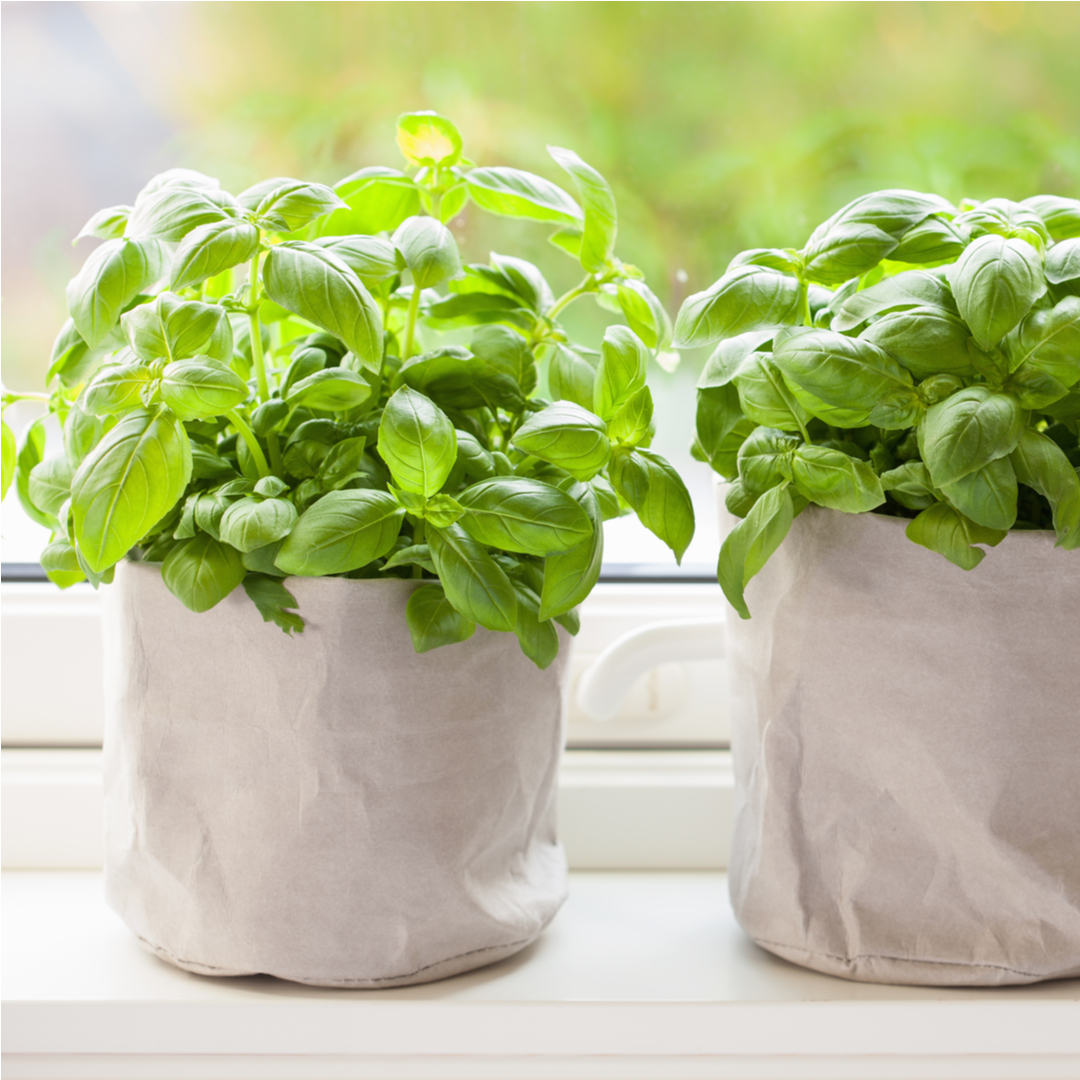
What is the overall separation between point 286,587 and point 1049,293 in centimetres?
38

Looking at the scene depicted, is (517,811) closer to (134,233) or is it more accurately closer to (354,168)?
(134,233)

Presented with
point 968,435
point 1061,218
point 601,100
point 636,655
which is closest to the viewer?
point 968,435

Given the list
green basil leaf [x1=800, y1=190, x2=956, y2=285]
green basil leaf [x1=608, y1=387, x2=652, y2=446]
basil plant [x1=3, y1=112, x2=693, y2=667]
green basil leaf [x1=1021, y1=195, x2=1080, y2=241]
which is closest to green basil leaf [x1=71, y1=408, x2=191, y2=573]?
basil plant [x1=3, y1=112, x2=693, y2=667]

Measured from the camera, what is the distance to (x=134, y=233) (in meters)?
0.48

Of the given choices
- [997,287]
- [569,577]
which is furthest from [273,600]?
[997,287]

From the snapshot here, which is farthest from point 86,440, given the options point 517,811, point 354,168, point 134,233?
point 354,168

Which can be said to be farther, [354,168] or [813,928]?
[354,168]

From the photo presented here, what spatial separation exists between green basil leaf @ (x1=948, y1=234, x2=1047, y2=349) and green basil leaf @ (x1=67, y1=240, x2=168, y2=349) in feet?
1.22

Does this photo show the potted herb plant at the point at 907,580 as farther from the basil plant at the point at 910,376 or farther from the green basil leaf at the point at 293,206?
the green basil leaf at the point at 293,206

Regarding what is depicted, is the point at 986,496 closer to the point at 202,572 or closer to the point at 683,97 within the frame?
the point at 202,572

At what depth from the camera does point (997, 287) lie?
17.0 inches

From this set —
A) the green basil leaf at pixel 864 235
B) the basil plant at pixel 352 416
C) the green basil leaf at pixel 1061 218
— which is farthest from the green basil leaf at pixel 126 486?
the green basil leaf at pixel 1061 218

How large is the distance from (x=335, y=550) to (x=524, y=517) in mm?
87

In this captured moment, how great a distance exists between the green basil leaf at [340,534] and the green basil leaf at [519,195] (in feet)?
0.62
